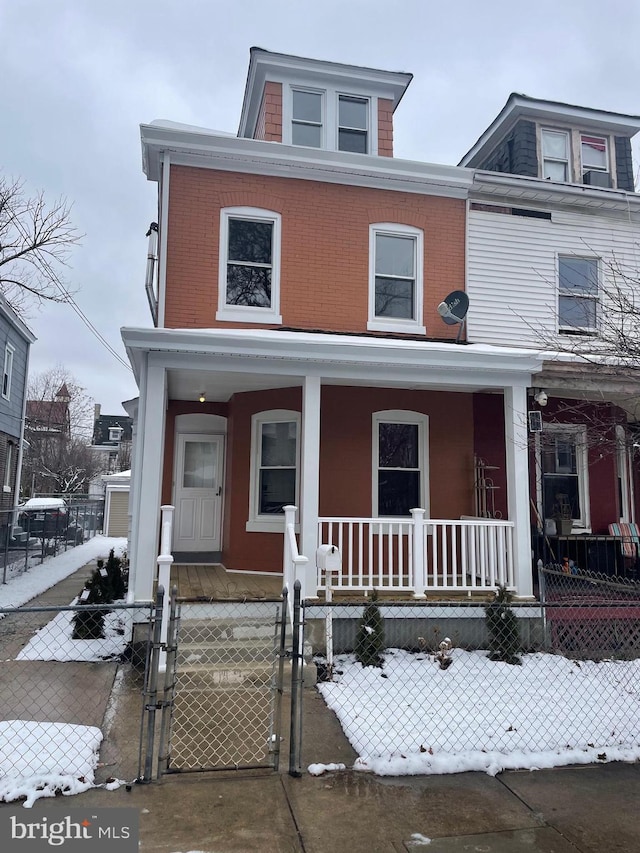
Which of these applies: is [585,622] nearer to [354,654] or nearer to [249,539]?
[354,654]

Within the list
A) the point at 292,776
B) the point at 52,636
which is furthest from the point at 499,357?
the point at 52,636

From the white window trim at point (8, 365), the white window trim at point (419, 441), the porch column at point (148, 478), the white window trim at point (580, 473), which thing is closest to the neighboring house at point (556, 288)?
the white window trim at point (580, 473)

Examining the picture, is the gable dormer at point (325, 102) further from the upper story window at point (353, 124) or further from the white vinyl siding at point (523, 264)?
the white vinyl siding at point (523, 264)

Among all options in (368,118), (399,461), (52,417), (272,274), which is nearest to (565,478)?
(399,461)

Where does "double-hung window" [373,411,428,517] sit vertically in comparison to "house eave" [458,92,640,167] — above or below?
below

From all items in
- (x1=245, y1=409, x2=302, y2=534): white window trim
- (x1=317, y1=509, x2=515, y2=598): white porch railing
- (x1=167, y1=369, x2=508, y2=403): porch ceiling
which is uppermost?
(x1=167, y1=369, x2=508, y2=403): porch ceiling

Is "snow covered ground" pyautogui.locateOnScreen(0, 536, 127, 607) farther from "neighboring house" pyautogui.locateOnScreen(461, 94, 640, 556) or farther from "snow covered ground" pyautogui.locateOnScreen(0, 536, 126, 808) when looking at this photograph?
"neighboring house" pyautogui.locateOnScreen(461, 94, 640, 556)

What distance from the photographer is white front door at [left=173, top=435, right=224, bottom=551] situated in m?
10.2

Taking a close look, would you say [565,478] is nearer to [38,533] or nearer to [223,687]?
[223,687]

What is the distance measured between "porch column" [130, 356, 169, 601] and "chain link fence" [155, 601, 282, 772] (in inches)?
23.3

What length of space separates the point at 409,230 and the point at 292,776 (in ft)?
27.2

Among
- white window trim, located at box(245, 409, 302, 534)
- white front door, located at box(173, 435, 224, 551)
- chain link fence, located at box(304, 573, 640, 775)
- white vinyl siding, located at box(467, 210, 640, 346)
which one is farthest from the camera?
white front door, located at box(173, 435, 224, 551)

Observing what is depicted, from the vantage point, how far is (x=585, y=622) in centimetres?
745

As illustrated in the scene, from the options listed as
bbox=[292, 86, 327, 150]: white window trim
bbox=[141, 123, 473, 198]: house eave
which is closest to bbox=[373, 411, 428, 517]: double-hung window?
bbox=[141, 123, 473, 198]: house eave
